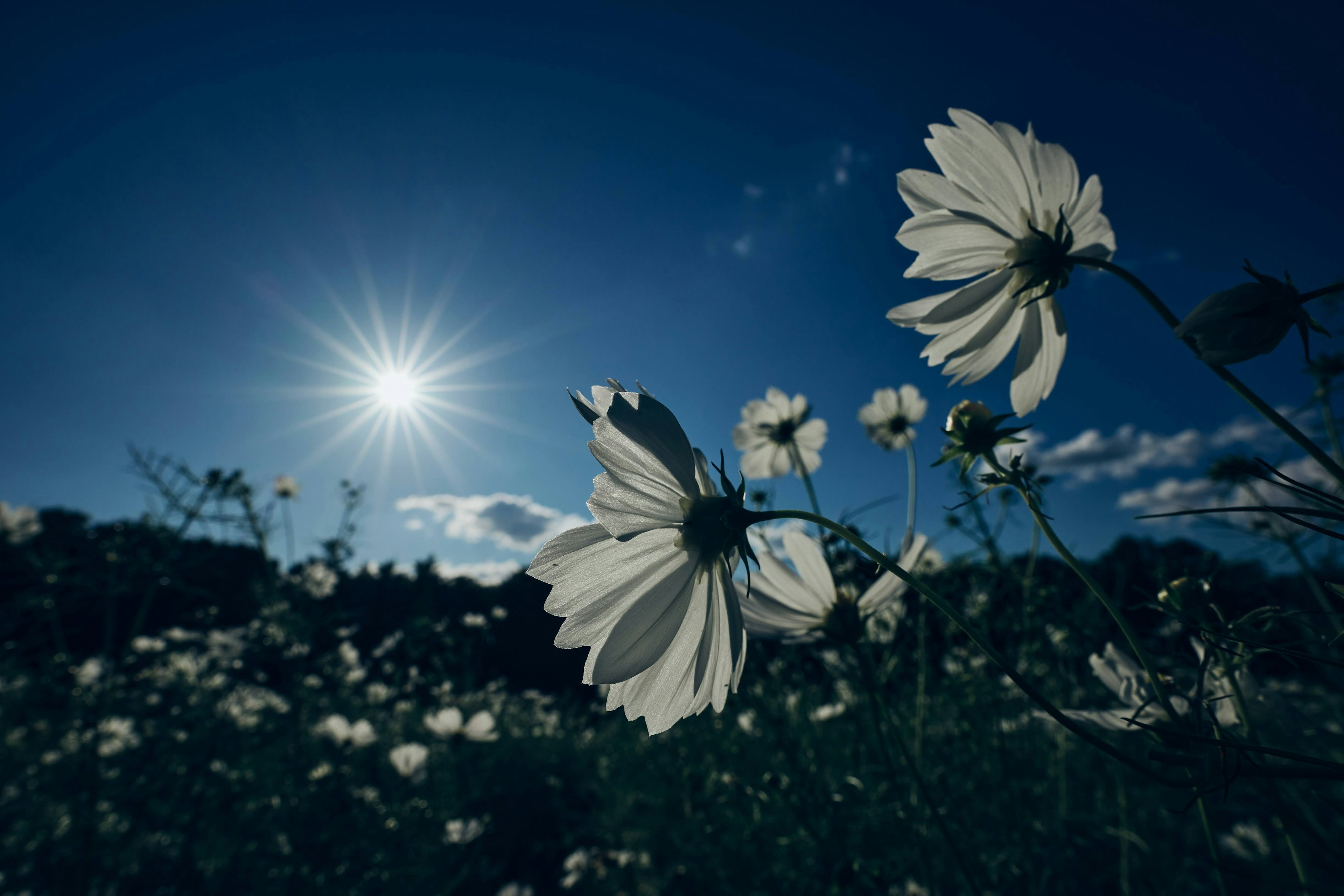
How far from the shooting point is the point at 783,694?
163 centimetres

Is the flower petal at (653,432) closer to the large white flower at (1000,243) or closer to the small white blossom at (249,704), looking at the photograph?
the large white flower at (1000,243)

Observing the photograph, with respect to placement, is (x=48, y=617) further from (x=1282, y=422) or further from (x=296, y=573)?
(x=1282, y=422)

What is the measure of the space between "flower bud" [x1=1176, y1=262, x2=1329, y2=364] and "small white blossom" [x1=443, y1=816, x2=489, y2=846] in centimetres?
288

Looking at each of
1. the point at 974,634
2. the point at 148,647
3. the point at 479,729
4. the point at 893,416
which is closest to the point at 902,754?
the point at 974,634

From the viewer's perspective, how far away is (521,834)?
11.2ft

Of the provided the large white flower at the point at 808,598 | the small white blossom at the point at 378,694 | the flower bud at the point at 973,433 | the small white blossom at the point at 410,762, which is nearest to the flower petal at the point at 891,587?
the large white flower at the point at 808,598

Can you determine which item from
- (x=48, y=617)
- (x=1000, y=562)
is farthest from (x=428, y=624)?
(x=1000, y=562)

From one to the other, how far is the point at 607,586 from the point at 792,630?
0.35 metres

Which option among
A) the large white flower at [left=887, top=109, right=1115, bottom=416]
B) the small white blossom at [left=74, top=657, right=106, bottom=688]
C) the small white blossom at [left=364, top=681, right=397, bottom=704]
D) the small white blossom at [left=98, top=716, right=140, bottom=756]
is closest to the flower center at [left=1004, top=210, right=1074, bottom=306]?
the large white flower at [left=887, top=109, right=1115, bottom=416]

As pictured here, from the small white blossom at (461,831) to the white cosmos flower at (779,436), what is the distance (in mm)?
2002

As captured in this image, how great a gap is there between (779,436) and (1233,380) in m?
1.44

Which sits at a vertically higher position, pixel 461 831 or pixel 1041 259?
pixel 1041 259

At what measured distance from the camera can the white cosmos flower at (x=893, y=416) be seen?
1976 mm

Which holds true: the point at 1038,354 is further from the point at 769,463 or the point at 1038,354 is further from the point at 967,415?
the point at 769,463
